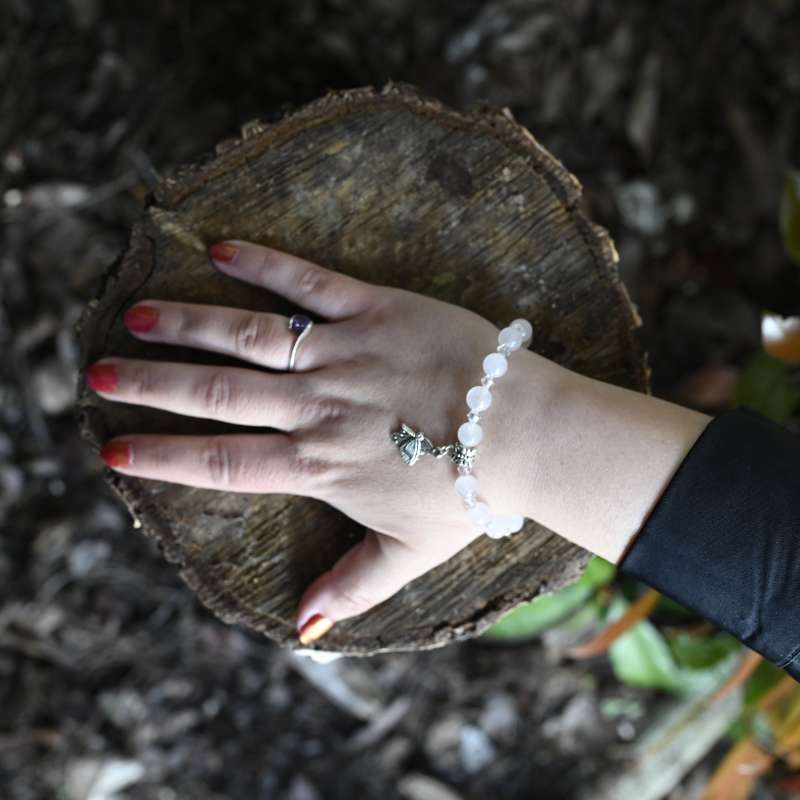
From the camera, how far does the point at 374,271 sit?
108 centimetres

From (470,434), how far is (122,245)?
99 cm

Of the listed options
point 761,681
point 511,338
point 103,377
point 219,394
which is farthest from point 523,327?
point 761,681

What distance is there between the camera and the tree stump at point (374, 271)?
1.05 m

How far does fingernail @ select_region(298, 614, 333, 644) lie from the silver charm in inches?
9.5

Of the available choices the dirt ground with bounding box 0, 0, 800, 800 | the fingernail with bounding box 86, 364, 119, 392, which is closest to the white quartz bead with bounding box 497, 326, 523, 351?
the fingernail with bounding box 86, 364, 119, 392

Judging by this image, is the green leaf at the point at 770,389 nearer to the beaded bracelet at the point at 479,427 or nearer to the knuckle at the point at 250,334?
the beaded bracelet at the point at 479,427

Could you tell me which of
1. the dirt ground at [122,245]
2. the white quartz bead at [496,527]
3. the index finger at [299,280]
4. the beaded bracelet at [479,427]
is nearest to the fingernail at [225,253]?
the index finger at [299,280]

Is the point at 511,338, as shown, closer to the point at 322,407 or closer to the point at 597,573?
the point at 322,407

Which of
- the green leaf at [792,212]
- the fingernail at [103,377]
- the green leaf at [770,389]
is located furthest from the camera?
the green leaf at [770,389]

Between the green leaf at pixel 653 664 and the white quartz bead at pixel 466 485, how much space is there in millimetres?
801

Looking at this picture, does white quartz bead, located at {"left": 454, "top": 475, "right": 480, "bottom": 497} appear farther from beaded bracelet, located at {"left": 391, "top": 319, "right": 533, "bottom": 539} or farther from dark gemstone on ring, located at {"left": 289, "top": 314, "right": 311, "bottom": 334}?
dark gemstone on ring, located at {"left": 289, "top": 314, "right": 311, "bottom": 334}

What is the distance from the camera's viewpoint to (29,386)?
1695mm

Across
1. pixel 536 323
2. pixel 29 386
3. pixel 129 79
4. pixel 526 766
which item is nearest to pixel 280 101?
pixel 129 79

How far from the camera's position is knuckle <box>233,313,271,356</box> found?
992 millimetres
